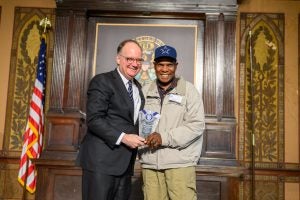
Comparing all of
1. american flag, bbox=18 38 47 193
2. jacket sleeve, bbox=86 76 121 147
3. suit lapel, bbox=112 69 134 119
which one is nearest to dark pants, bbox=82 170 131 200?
jacket sleeve, bbox=86 76 121 147

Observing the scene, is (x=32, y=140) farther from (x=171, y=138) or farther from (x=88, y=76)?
(x=171, y=138)

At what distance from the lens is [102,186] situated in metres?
2.17

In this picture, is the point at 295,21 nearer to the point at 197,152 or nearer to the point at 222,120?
the point at 222,120

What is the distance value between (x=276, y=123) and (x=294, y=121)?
0.70 feet

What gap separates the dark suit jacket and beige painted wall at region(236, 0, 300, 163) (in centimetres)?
298

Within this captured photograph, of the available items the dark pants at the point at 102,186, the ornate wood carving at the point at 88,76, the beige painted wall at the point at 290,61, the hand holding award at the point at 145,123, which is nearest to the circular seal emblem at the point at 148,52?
the ornate wood carving at the point at 88,76

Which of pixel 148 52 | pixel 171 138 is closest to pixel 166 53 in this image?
pixel 171 138

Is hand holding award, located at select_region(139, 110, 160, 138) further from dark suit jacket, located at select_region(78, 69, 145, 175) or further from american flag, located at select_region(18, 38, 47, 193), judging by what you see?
american flag, located at select_region(18, 38, 47, 193)

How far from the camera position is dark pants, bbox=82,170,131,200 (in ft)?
7.11

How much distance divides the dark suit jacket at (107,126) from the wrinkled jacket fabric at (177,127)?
228 millimetres

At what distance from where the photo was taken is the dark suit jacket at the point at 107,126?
2193 mm

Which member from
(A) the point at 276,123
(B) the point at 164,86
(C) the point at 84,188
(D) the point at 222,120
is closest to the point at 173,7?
(D) the point at 222,120

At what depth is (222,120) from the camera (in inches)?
169

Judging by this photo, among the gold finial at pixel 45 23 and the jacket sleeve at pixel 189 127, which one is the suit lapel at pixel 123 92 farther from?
the gold finial at pixel 45 23
